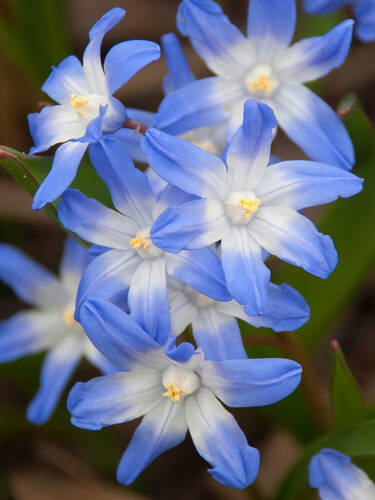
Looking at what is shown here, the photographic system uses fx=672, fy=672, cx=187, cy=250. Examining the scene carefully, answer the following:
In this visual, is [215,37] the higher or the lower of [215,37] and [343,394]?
the higher

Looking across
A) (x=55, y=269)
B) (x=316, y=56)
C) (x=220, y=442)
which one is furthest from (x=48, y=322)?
(x=316, y=56)

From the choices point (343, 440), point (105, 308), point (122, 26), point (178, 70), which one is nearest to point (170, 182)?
point (105, 308)

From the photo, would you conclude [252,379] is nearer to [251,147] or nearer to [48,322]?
[251,147]

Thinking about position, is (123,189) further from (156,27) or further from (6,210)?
(156,27)

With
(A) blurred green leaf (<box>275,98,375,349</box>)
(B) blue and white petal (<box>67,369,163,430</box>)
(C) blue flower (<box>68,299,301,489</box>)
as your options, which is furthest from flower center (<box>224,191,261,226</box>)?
(A) blurred green leaf (<box>275,98,375,349</box>)

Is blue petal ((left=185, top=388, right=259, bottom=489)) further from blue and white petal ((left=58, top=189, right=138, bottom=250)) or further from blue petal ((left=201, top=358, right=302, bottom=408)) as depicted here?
blue and white petal ((left=58, top=189, right=138, bottom=250))

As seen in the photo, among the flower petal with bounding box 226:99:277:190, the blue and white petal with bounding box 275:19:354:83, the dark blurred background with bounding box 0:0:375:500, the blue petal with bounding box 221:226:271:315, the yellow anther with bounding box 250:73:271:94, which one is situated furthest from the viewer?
the dark blurred background with bounding box 0:0:375:500

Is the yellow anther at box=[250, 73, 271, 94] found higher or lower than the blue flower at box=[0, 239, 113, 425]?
higher
